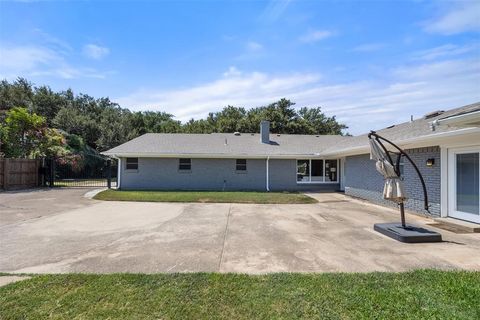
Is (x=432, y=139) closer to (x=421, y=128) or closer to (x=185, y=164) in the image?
(x=421, y=128)

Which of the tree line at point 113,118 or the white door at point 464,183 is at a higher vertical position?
the tree line at point 113,118

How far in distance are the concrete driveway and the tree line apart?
2362 centimetres

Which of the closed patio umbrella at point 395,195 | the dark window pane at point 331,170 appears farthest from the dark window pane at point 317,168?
the closed patio umbrella at point 395,195

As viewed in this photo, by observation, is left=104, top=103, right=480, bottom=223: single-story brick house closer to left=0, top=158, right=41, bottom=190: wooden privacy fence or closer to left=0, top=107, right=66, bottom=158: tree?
left=0, top=158, right=41, bottom=190: wooden privacy fence

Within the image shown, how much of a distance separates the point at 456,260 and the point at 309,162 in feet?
46.4

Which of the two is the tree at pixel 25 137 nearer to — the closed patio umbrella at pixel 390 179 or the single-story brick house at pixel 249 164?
the single-story brick house at pixel 249 164

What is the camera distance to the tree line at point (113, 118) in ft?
109

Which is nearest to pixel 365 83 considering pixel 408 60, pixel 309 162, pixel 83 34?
pixel 408 60

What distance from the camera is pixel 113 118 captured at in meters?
37.3

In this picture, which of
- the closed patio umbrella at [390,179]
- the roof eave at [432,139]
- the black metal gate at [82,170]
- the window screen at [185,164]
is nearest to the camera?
the closed patio umbrella at [390,179]

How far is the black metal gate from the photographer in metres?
21.7

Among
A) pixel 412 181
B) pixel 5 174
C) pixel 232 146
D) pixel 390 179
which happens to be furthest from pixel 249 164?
pixel 5 174

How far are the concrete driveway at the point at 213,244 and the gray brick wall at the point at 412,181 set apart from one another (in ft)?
2.94

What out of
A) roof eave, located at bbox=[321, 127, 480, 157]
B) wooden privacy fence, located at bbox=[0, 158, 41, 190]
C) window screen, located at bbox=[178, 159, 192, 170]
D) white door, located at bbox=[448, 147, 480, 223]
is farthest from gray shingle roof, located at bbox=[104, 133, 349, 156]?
white door, located at bbox=[448, 147, 480, 223]
